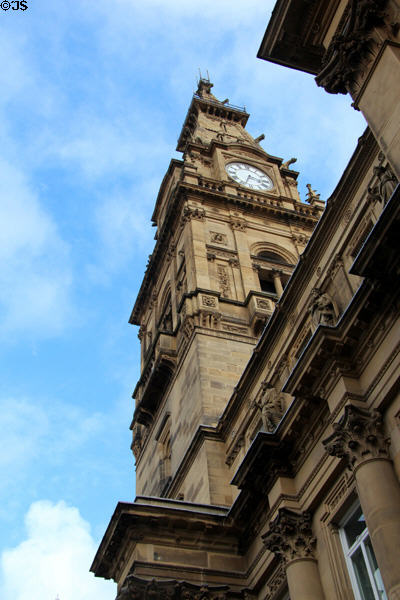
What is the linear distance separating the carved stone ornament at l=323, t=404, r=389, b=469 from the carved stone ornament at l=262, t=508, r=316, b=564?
2.67 m

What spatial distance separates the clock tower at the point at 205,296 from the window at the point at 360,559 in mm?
7660

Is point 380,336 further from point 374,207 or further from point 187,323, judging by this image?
point 187,323

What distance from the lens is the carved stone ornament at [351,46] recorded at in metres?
16.7

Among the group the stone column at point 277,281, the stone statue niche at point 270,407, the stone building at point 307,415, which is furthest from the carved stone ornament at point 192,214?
the stone statue niche at point 270,407

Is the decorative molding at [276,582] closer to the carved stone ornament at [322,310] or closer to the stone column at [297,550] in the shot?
the stone column at [297,550]

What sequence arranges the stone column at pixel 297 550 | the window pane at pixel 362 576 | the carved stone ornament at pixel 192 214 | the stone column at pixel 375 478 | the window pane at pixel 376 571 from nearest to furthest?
1. the stone column at pixel 375 478
2. the window pane at pixel 376 571
3. the window pane at pixel 362 576
4. the stone column at pixel 297 550
5. the carved stone ornament at pixel 192 214

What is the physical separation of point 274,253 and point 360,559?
86.0ft

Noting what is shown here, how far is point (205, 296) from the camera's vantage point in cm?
3350

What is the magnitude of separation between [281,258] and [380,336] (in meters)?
24.5

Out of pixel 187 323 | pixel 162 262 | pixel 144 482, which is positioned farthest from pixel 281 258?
pixel 144 482

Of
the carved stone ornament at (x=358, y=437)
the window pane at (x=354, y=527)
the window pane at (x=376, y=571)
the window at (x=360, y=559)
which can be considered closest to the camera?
the window pane at (x=376, y=571)

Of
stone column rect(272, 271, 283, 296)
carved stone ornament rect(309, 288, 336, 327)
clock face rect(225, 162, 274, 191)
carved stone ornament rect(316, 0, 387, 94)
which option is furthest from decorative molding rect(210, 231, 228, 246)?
carved stone ornament rect(316, 0, 387, 94)

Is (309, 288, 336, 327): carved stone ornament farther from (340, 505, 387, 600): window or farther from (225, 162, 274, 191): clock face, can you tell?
(225, 162, 274, 191): clock face

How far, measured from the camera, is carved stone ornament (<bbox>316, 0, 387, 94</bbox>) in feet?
54.7
